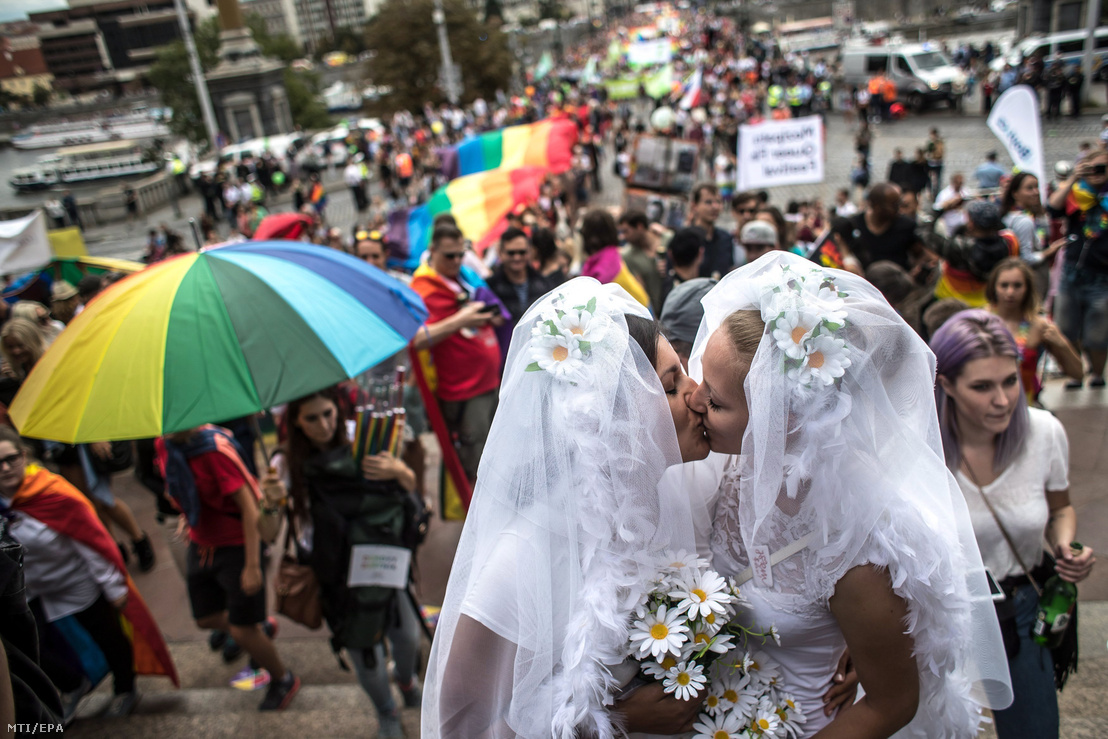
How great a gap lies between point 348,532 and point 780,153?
26.8 feet

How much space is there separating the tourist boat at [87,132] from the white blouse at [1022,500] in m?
31.9

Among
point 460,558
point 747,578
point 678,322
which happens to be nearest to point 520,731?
point 460,558

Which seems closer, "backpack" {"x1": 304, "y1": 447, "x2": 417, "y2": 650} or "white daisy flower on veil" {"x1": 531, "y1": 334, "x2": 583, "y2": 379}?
"white daisy flower on veil" {"x1": 531, "y1": 334, "x2": 583, "y2": 379}

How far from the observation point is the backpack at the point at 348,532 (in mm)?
3246

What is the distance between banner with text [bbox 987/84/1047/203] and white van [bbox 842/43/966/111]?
66.4 ft

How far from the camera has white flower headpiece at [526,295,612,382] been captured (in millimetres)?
1665

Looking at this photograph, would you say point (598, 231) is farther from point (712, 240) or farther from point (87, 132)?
point (87, 132)

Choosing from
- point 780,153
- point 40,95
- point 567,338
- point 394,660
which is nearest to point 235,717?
point 394,660

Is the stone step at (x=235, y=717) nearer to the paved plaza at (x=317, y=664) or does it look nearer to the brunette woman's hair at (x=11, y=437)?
the paved plaza at (x=317, y=664)

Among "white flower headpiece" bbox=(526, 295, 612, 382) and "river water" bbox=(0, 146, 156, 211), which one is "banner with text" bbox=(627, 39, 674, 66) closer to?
"river water" bbox=(0, 146, 156, 211)

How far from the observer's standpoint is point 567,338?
5.56 feet

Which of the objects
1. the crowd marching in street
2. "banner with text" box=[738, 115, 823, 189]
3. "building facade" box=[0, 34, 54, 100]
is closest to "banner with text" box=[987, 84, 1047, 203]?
the crowd marching in street

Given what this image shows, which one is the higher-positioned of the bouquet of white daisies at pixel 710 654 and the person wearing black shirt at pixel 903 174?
the bouquet of white daisies at pixel 710 654

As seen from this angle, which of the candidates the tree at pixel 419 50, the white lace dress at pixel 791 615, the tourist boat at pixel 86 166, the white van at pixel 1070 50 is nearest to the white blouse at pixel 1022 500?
the white lace dress at pixel 791 615
